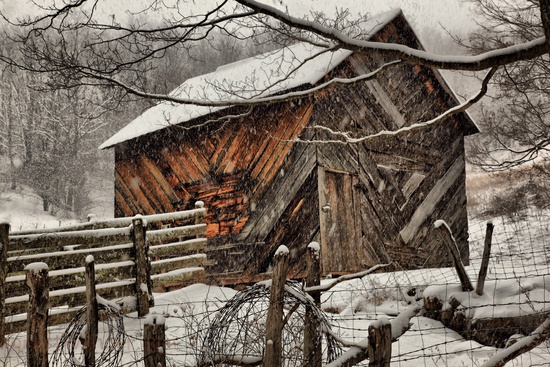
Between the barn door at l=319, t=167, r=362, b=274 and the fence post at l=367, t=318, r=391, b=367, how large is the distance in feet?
22.4

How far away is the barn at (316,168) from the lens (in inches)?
409

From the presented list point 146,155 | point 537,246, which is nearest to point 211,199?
point 146,155

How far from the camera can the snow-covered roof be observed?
31.8 feet

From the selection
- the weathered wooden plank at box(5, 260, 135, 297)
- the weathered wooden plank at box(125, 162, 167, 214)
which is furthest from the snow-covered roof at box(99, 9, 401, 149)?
the weathered wooden plank at box(5, 260, 135, 297)

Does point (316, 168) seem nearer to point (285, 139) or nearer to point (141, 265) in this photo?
point (285, 139)

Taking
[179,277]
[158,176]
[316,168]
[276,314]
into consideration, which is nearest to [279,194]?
[316,168]

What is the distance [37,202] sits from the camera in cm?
3528

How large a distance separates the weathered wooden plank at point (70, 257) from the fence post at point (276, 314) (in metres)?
5.01

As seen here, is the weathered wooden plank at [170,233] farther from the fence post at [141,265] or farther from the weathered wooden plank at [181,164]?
the weathered wooden plank at [181,164]

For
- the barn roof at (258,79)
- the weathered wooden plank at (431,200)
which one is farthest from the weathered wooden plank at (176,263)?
the weathered wooden plank at (431,200)

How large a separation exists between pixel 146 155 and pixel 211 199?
2979 millimetres

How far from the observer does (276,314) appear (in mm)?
3623

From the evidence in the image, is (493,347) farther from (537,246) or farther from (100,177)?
(100,177)

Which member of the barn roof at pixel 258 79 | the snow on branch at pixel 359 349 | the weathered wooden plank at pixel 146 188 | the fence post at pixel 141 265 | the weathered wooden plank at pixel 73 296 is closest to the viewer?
the snow on branch at pixel 359 349
